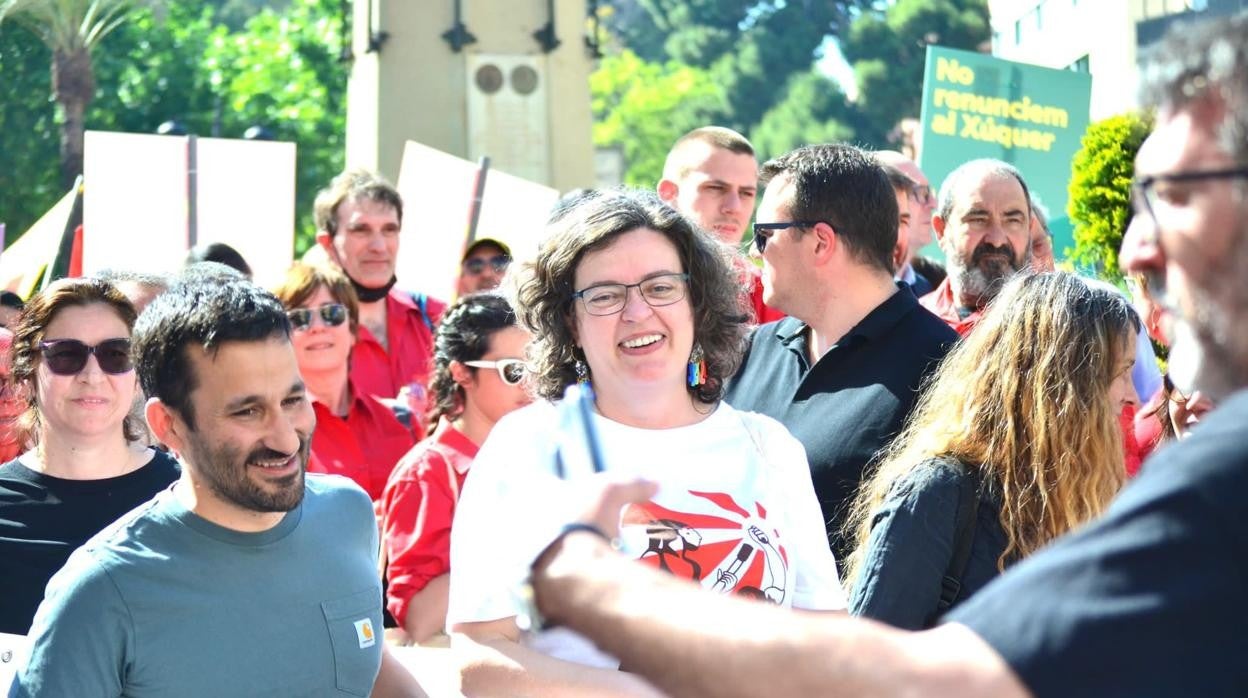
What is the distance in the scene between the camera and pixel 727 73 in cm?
6438

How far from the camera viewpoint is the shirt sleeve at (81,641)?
9.46ft

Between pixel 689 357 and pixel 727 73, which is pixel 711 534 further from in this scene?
pixel 727 73

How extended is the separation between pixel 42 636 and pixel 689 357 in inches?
55.1

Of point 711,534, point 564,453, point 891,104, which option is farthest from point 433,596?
point 891,104

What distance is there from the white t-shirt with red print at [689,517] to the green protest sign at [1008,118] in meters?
6.75

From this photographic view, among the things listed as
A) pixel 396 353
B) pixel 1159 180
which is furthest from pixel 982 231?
pixel 1159 180

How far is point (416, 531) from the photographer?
4.85m

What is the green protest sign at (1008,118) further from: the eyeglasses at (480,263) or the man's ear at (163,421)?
the man's ear at (163,421)

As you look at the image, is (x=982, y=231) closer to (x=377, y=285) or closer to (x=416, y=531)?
(x=377, y=285)

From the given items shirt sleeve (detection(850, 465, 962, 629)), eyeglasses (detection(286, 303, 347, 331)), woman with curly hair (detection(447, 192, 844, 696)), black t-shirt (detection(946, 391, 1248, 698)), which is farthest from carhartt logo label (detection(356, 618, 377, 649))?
eyeglasses (detection(286, 303, 347, 331))

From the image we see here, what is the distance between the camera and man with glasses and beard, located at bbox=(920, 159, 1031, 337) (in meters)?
6.49

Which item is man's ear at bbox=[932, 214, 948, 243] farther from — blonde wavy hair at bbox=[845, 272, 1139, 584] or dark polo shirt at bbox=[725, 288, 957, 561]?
blonde wavy hair at bbox=[845, 272, 1139, 584]

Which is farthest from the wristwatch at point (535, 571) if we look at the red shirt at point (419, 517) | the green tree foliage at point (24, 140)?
the green tree foliage at point (24, 140)

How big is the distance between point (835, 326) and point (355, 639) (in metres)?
1.91
